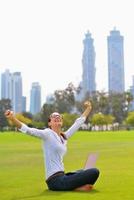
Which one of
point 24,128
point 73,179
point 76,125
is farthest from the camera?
point 76,125

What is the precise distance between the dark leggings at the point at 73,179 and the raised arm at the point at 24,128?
2.71 feet

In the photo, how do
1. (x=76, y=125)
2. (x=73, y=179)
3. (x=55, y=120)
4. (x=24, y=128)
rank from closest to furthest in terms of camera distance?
(x=24, y=128) → (x=73, y=179) → (x=55, y=120) → (x=76, y=125)

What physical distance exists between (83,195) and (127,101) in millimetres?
141980

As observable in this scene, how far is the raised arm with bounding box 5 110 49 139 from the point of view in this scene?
9.47m

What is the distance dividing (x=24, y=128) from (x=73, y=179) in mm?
1334

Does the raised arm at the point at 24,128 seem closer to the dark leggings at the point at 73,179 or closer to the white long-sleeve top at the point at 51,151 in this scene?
the white long-sleeve top at the point at 51,151

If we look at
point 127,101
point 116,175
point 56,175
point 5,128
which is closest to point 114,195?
point 56,175

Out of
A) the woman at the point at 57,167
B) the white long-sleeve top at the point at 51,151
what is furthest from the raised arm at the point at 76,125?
the white long-sleeve top at the point at 51,151

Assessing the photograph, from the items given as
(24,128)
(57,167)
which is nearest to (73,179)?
(57,167)

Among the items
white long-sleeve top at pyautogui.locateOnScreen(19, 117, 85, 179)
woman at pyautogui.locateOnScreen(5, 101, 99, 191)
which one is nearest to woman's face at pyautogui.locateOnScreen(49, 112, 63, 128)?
woman at pyautogui.locateOnScreen(5, 101, 99, 191)

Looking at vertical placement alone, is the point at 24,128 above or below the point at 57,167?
above

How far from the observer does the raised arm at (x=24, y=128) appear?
9469 millimetres

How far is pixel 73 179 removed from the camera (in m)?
10.2

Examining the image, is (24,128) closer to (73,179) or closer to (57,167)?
(57,167)
